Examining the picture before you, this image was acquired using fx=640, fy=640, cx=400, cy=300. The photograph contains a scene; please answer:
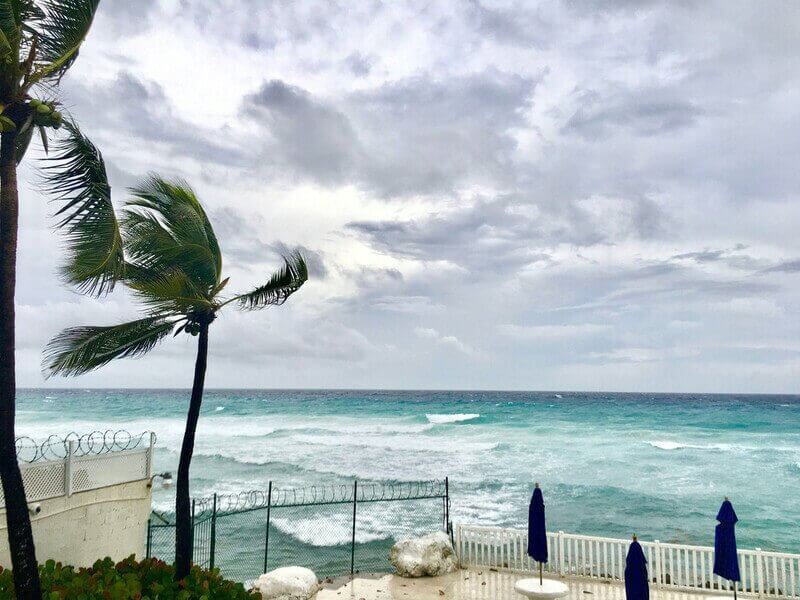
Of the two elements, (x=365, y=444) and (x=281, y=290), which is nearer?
(x=281, y=290)

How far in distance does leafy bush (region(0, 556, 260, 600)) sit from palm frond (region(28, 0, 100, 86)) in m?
6.39

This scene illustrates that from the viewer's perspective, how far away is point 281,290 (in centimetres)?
1077

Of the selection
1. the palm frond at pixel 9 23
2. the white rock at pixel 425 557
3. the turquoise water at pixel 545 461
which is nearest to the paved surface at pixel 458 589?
the white rock at pixel 425 557

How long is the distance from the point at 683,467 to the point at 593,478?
8.21m

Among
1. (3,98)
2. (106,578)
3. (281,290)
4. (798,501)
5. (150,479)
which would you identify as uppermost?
(3,98)

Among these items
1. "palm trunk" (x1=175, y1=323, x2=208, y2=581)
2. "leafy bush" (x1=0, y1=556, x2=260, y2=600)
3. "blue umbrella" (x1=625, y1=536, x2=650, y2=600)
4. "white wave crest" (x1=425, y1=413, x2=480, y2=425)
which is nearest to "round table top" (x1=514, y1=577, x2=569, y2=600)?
"blue umbrella" (x1=625, y1=536, x2=650, y2=600)

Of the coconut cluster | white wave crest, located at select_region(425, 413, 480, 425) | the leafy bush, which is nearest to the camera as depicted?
the coconut cluster

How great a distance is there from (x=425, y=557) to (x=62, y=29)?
39.3 feet

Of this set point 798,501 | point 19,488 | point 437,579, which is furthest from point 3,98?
point 798,501

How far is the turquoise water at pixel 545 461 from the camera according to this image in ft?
82.5

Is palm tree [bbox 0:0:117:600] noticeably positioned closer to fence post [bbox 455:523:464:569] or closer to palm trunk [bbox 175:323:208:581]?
palm trunk [bbox 175:323:208:581]

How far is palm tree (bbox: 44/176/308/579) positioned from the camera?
9789 mm

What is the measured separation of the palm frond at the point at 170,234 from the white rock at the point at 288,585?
6177mm

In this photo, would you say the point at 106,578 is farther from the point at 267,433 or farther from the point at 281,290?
the point at 267,433
